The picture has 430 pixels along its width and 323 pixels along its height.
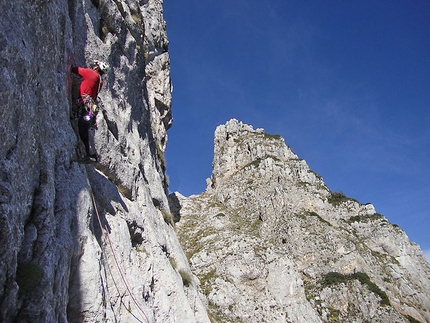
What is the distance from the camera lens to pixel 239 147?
73625mm

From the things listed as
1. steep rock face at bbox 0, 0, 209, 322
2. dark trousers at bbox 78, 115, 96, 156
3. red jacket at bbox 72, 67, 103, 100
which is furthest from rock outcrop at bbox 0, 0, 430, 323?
red jacket at bbox 72, 67, 103, 100

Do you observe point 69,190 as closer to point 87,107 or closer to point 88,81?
point 87,107

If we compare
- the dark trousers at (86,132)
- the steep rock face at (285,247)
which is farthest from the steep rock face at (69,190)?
the steep rock face at (285,247)

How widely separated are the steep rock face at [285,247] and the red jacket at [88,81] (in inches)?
1080

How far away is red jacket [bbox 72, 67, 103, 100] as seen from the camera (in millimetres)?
10258

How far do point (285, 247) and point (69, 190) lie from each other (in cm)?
4849

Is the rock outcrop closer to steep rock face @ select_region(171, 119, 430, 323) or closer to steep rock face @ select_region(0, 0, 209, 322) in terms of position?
steep rock face @ select_region(0, 0, 209, 322)

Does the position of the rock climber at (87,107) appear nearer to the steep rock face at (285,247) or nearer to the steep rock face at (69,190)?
the steep rock face at (69,190)

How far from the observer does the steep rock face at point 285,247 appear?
3800 cm

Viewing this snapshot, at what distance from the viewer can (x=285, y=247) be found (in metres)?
52.6

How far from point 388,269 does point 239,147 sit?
36.3 meters

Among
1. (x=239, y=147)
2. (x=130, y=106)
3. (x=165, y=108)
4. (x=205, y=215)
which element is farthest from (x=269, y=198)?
(x=130, y=106)

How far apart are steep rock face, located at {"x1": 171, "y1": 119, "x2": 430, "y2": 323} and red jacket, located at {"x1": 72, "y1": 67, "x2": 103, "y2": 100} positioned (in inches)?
1080

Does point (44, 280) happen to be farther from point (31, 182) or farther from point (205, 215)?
point (205, 215)
